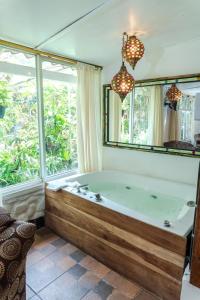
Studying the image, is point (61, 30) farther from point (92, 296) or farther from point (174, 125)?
point (92, 296)

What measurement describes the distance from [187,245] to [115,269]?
793 millimetres

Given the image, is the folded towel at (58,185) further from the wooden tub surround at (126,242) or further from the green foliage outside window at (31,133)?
the green foliage outside window at (31,133)

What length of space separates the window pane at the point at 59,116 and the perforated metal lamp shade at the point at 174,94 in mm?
1344

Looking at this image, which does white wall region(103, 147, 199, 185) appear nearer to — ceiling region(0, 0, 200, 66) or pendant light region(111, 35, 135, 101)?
pendant light region(111, 35, 135, 101)

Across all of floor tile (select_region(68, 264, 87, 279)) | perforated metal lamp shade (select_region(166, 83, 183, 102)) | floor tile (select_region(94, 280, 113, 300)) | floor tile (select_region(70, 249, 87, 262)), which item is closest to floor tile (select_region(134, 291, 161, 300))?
floor tile (select_region(94, 280, 113, 300))

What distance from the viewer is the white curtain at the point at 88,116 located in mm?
2996

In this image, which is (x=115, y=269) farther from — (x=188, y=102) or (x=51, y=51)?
(x=51, y=51)

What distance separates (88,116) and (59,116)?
0.43 m

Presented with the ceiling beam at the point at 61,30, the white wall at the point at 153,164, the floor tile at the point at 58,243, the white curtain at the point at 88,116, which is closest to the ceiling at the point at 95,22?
the ceiling beam at the point at 61,30

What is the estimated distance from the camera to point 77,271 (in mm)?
1980

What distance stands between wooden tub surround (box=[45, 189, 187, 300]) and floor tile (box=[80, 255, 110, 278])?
1.8 inches

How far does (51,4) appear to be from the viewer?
156 centimetres

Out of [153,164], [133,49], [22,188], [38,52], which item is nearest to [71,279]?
[22,188]

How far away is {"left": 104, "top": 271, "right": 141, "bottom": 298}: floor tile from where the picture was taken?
1.75m
